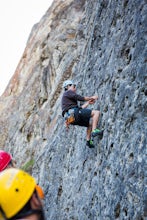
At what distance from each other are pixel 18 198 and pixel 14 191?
0.36 feet

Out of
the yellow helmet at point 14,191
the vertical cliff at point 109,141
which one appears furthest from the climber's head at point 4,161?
the yellow helmet at point 14,191

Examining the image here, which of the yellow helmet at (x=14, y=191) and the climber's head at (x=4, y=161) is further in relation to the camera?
the climber's head at (x=4, y=161)

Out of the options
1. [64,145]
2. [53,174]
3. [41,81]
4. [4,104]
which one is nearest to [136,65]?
[64,145]

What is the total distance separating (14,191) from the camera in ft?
13.3

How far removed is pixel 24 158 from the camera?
21.8 metres

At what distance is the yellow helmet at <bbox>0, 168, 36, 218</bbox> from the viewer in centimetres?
393

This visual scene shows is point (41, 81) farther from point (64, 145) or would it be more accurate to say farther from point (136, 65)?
point (136, 65)

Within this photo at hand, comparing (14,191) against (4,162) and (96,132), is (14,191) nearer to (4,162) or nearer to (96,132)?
(4,162)

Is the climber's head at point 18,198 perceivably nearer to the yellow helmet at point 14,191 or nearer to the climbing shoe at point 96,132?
the yellow helmet at point 14,191

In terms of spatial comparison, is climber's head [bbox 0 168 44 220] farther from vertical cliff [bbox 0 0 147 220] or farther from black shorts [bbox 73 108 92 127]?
black shorts [bbox 73 108 92 127]

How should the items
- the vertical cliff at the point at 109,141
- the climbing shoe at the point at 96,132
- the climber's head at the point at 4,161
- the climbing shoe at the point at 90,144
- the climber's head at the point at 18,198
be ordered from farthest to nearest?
the climbing shoe at the point at 90,144 < the climbing shoe at the point at 96,132 < the climber's head at the point at 4,161 < the vertical cliff at the point at 109,141 < the climber's head at the point at 18,198

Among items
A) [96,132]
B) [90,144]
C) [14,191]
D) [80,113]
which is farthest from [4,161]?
[14,191]

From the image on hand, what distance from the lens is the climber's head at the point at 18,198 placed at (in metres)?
3.93

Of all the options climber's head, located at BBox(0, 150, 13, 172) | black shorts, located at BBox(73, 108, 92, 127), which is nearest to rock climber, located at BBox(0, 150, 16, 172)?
climber's head, located at BBox(0, 150, 13, 172)
